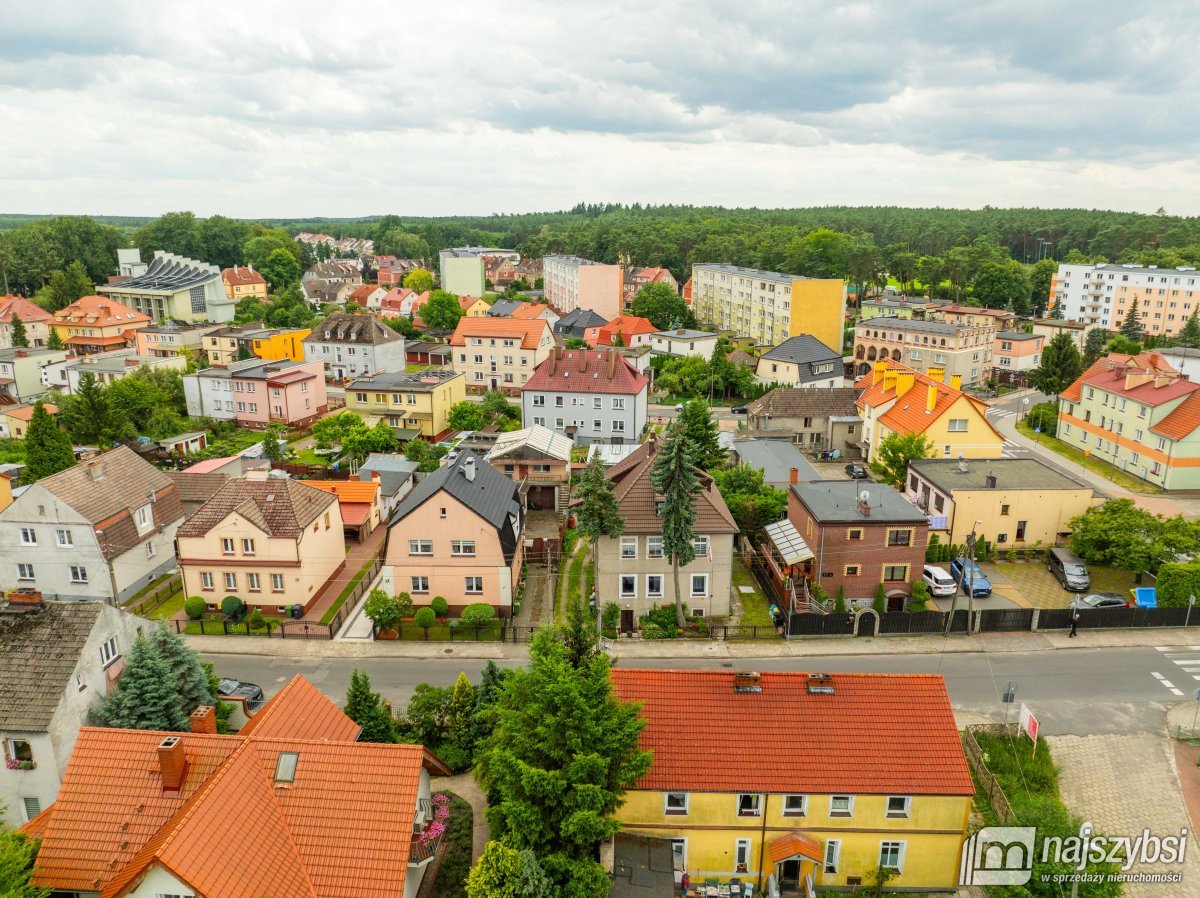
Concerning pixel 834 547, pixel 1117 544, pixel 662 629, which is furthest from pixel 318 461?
pixel 1117 544

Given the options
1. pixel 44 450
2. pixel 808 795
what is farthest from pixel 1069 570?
pixel 44 450

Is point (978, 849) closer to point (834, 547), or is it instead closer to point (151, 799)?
point (834, 547)

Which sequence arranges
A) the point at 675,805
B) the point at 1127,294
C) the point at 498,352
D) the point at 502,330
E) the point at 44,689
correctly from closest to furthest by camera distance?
the point at 675,805, the point at 44,689, the point at 502,330, the point at 498,352, the point at 1127,294

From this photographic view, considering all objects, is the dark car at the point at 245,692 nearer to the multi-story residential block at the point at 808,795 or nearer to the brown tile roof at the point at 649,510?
the multi-story residential block at the point at 808,795

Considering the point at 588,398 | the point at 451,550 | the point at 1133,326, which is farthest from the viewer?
the point at 1133,326

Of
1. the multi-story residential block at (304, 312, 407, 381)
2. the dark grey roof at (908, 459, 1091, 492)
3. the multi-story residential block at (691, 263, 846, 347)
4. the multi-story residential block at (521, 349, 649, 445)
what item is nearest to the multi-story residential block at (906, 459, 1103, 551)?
the dark grey roof at (908, 459, 1091, 492)

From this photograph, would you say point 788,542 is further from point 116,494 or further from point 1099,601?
point 116,494
